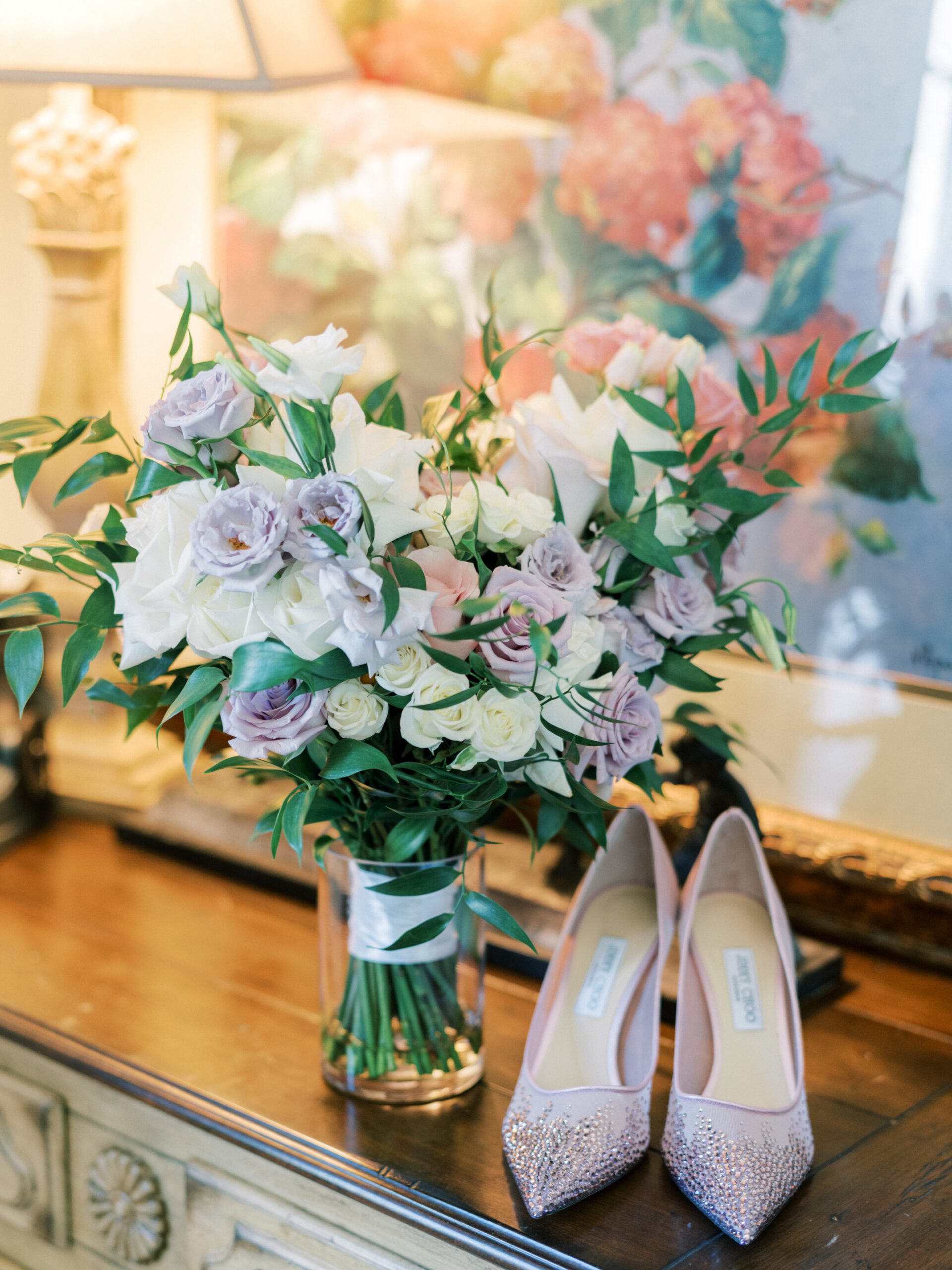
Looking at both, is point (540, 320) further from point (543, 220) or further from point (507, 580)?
point (507, 580)

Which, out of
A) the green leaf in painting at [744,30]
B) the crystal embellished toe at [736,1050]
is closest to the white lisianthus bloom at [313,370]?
the crystal embellished toe at [736,1050]

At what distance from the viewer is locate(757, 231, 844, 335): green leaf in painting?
105 centimetres

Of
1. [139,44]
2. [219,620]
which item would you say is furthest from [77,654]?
[139,44]

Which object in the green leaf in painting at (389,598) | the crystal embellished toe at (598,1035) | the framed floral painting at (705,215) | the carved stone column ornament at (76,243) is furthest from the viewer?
the carved stone column ornament at (76,243)

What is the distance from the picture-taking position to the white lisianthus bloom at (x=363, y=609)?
655mm

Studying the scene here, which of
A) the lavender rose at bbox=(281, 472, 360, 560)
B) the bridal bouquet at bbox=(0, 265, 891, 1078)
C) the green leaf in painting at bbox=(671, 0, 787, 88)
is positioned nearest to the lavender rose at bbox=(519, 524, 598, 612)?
the bridal bouquet at bbox=(0, 265, 891, 1078)

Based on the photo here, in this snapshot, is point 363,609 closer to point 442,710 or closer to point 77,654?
point 442,710

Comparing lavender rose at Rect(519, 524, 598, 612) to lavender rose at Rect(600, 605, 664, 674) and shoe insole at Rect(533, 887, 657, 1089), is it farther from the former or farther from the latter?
shoe insole at Rect(533, 887, 657, 1089)

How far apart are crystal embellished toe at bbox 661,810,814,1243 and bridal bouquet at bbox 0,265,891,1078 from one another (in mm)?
111

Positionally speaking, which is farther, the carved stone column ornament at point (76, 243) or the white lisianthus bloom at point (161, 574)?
the carved stone column ornament at point (76, 243)

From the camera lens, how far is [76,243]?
4.25 feet

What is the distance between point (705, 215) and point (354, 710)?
0.62 meters

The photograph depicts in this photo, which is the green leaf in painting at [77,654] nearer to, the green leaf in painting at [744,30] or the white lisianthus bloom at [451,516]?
the white lisianthus bloom at [451,516]

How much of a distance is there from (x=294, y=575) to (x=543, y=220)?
62cm
